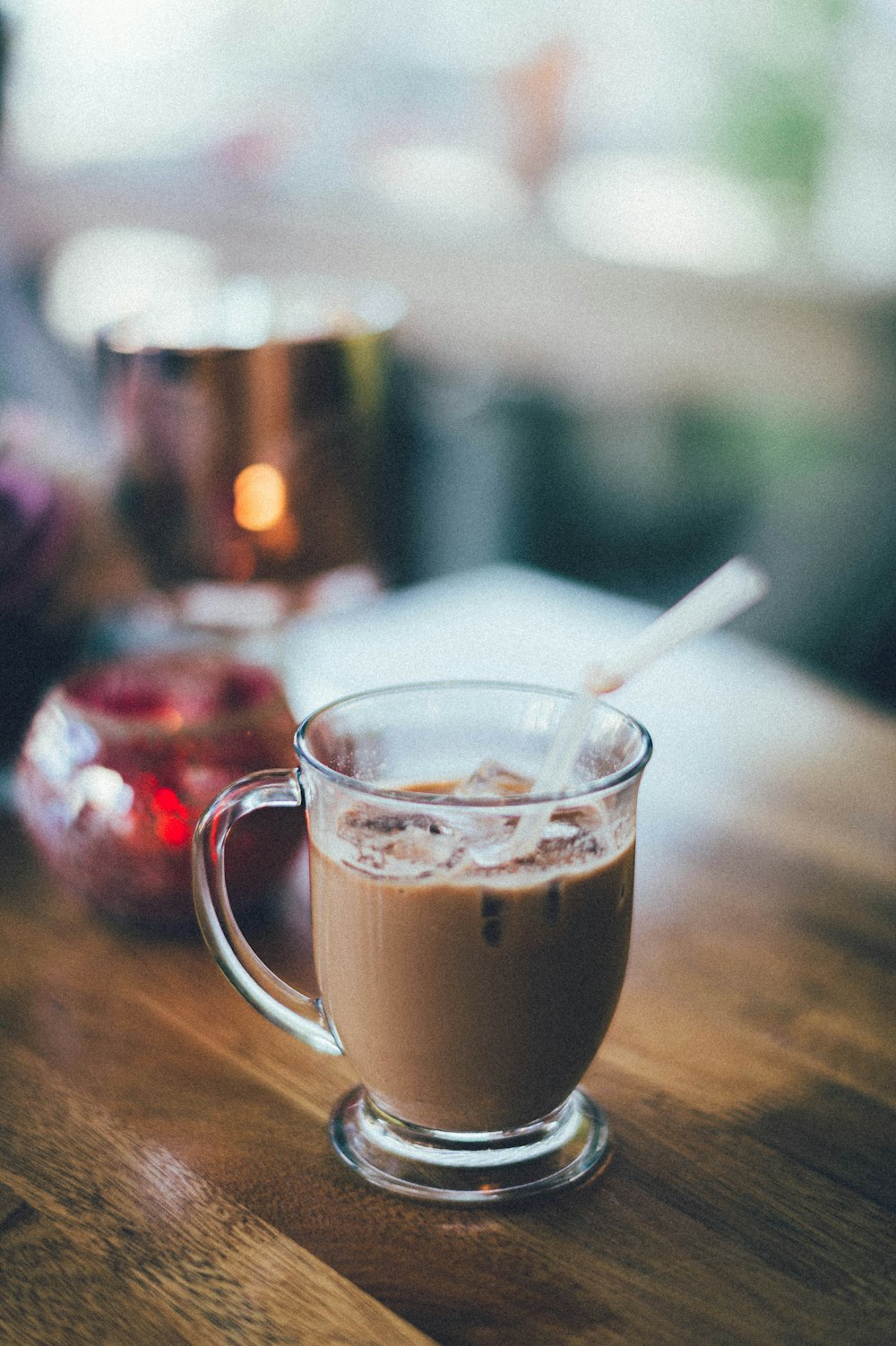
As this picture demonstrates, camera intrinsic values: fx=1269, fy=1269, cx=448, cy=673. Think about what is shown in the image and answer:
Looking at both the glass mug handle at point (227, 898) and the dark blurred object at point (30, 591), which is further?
the dark blurred object at point (30, 591)

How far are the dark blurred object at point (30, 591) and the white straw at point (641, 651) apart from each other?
17.0 inches

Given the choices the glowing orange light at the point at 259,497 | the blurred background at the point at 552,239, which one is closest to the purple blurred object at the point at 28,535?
the glowing orange light at the point at 259,497

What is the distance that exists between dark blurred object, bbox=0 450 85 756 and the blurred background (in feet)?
3.79

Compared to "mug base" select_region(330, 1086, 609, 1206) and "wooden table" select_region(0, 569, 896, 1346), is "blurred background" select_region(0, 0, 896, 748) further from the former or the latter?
"mug base" select_region(330, 1086, 609, 1206)

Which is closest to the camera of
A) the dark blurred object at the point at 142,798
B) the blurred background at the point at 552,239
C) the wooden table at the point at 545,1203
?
the wooden table at the point at 545,1203

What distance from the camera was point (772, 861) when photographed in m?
0.82

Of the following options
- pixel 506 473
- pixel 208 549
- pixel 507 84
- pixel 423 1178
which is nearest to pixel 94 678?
pixel 208 549

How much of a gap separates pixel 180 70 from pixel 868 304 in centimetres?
237

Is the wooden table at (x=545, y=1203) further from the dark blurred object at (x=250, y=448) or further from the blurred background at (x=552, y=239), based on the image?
the blurred background at (x=552, y=239)

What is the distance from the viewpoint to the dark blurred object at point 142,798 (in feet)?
2.29

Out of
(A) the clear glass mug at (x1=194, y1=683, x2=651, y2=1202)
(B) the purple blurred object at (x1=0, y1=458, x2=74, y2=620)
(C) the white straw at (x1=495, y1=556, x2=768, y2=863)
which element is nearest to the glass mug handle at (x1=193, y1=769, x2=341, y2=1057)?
(A) the clear glass mug at (x1=194, y1=683, x2=651, y2=1202)

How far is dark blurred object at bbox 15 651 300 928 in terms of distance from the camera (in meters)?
0.70

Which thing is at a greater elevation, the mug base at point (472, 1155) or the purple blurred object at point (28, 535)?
the purple blurred object at point (28, 535)

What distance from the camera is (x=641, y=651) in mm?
485
